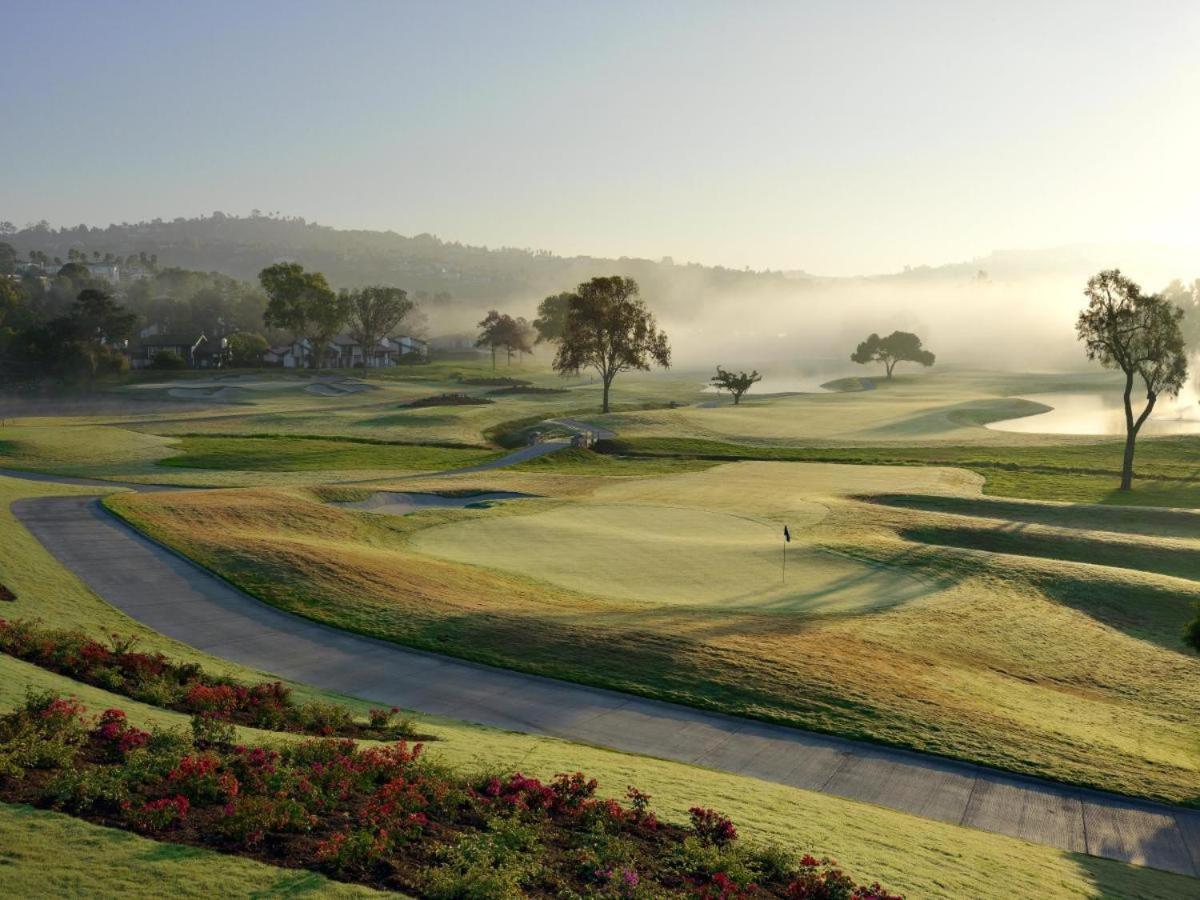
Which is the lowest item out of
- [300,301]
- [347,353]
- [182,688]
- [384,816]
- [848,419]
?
[182,688]

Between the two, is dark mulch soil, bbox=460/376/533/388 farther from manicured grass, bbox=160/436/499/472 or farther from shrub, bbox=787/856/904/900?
shrub, bbox=787/856/904/900

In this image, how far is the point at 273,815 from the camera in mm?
11094

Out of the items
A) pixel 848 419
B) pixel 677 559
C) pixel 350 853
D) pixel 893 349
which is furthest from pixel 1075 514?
pixel 893 349

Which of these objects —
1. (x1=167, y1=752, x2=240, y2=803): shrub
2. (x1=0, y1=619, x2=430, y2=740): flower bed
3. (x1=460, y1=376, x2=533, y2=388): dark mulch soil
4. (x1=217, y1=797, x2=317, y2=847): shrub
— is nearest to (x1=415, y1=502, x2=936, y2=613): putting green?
(x1=0, y1=619, x2=430, y2=740): flower bed

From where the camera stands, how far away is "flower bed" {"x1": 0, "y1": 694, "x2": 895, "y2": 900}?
10.7 meters

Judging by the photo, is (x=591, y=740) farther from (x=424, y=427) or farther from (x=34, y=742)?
(x=424, y=427)

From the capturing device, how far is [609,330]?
94.6 meters

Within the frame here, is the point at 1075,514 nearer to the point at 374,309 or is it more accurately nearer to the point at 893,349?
the point at 374,309

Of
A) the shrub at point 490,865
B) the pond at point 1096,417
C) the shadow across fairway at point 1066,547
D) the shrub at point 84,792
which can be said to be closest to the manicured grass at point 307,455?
the shadow across fairway at point 1066,547

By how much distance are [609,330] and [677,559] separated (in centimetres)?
6244

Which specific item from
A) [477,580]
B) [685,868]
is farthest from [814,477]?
[685,868]

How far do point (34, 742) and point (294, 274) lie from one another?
13725 cm

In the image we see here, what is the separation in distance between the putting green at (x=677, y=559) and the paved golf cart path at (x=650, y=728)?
8.70 meters

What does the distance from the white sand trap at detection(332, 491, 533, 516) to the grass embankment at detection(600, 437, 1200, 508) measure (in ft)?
74.3
